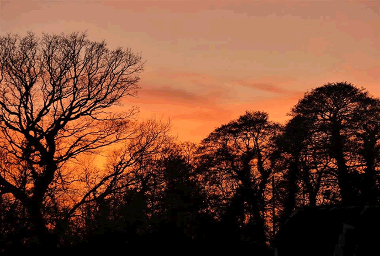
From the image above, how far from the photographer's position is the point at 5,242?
1183 inches

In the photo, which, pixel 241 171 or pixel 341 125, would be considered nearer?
pixel 341 125

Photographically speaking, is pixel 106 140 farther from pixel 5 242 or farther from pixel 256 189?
pixel 256 189

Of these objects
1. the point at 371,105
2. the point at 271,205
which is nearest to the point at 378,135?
the point at 371,105

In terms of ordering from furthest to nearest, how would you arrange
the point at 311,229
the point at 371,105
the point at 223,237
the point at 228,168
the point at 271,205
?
the point at 228,168, the point at 271,205, the point at 371,105, the point at 223,237, the point at 311,229

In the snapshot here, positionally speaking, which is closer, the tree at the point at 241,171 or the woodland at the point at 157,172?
Answer: the woodland at the point at 157,172

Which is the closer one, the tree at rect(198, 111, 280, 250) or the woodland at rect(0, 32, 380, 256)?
the woodland at rect(0, 32, 380, 256)

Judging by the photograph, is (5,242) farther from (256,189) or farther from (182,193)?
(256,189)

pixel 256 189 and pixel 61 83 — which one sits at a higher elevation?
pixel 61 83

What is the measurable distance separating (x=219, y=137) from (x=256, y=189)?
10.3m

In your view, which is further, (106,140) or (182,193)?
(182,193)

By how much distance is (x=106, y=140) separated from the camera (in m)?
34.3

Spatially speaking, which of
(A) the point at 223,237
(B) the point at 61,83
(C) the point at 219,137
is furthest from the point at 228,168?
(B) the point at 61,83

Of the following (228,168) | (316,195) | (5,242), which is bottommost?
(5,242)

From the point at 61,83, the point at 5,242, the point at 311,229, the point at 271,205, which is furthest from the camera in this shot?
the point at 271,205
